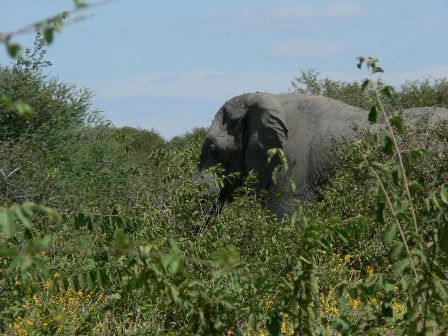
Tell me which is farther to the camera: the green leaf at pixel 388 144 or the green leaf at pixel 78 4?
the green leaf at pixel 388 144

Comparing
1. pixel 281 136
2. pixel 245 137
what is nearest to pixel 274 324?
pixel 281 136

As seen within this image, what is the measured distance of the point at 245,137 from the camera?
602 inches

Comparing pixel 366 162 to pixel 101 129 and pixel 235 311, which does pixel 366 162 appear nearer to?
pixel 235 311

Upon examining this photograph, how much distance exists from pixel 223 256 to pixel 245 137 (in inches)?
469

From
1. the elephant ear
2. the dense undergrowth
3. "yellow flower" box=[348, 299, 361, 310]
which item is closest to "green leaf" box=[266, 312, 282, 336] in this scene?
the dense undergrowth

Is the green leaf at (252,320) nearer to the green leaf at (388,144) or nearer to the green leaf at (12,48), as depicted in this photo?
the green leaf at (388,144)

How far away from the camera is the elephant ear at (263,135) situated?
1459 centimetres

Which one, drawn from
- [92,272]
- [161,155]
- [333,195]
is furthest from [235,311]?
[161,155]

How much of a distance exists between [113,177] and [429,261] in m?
14.1

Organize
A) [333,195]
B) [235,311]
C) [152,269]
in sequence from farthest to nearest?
[333,195] < [235,311] < [152,269]

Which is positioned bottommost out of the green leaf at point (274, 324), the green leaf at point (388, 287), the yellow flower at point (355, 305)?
the yellow flower at point (355, 305)

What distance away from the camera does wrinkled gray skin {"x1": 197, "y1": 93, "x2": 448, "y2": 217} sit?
1398 centimetres

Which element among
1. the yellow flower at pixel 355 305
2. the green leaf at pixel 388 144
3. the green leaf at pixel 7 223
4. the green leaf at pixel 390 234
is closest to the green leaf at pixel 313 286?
the green leaf at pixel 390 234

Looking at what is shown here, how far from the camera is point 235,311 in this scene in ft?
16.3
